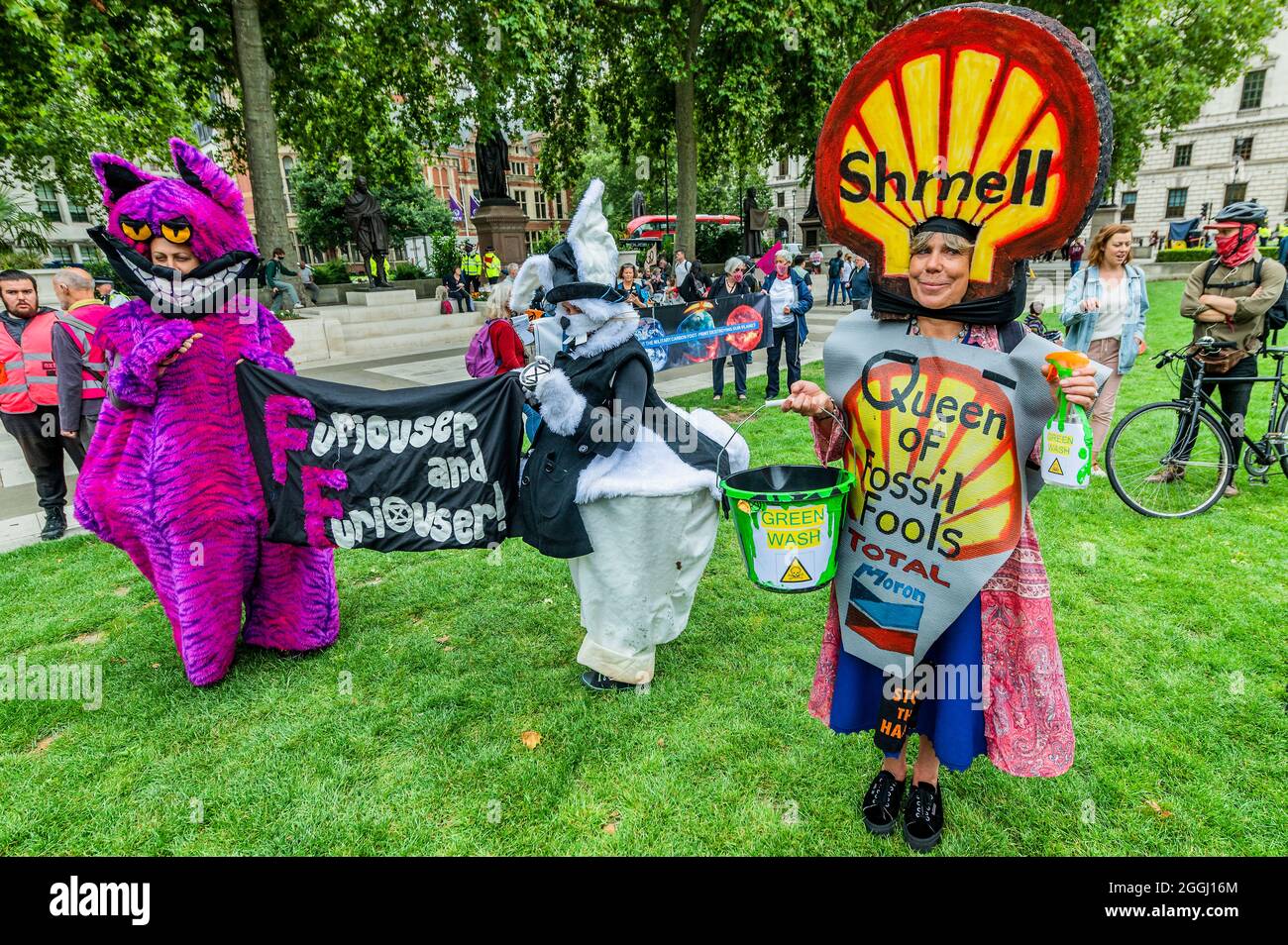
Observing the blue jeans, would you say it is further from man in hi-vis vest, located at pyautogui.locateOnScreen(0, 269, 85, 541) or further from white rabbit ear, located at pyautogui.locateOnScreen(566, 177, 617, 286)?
white rabbit ear, located at pyautogui.locateOnScreen(566, 177, 617, 286)

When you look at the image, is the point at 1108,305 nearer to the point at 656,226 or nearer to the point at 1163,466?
the point at 1163,466

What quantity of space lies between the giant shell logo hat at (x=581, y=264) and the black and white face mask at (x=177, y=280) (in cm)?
148

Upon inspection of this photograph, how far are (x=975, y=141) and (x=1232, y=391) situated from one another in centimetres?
508

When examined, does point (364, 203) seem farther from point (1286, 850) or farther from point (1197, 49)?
point (1197, 49)

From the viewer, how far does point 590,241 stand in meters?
3.25

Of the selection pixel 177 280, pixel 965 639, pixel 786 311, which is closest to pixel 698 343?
pixel 786 311

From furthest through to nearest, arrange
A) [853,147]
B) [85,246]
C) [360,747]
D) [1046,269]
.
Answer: [85,246] < [1046,269] < [360,747] < [853,147]

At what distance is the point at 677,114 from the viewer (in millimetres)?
18250

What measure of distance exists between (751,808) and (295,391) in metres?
2.91

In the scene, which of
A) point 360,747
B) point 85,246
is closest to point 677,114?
point 360,747

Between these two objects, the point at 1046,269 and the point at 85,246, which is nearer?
the point at 1046,269

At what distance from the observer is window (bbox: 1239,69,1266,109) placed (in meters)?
45.5

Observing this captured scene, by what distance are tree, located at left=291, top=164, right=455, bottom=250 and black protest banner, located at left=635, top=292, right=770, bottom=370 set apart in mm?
33813

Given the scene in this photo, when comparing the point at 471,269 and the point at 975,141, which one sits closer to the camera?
the point at 975,141
